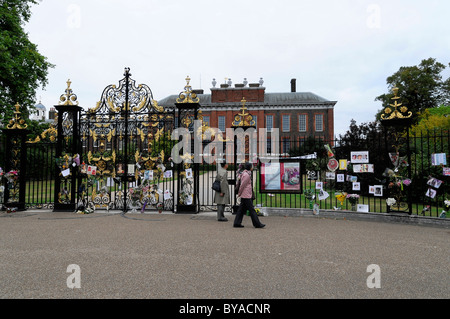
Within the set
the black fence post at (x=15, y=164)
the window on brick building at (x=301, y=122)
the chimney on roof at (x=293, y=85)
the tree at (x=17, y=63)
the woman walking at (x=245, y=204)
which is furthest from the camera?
the chimney on roof at (x=293, y=85)

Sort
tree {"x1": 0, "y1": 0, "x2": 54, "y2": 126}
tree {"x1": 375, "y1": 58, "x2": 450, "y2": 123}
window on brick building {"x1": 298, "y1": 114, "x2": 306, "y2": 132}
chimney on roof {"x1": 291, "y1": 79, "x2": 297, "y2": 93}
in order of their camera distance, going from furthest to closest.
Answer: chimney on roof {"x1": 291, "y1": 79, "x2": 297, "y2": 93}
window on brick building {"x1": 298, "y1": 114, "x2": 306, "y2": 132}
tree {"x1": 375, "y1": 58, "x2": 450, "y2": 123}
tree {"x1": 0, "y1": 0, "x2": 54, "y2": 126}

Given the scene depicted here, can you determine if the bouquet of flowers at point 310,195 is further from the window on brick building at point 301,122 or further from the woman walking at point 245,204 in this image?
the window on brick building at point 301,122

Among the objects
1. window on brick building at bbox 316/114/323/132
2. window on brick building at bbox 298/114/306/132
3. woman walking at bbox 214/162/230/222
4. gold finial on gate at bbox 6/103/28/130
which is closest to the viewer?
woman walking at bbox 214/162/230/222

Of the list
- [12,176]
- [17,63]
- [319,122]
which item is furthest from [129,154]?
[319,122]

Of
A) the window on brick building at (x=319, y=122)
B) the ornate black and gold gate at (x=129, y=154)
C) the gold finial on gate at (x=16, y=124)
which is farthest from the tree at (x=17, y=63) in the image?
the window on brick building at (x=319, y=122)

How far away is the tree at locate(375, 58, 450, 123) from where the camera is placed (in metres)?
34.8

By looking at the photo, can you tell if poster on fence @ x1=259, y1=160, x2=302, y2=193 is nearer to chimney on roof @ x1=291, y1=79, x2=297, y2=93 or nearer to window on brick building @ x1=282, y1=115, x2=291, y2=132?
window on brick building @ x1=282, y1=115, x2=291, y2=132

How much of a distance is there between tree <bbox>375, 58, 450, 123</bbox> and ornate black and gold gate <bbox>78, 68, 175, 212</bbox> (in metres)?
33.0

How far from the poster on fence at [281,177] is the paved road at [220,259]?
2204 millimetres

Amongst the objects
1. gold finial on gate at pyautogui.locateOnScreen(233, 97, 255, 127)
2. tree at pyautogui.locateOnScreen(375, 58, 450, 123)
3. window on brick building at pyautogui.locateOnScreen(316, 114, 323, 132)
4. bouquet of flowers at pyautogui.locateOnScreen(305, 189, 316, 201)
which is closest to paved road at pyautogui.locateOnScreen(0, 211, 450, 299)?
bouquet of flowers at pyautogui.locateOnScreen(305, 189, 316, 201)

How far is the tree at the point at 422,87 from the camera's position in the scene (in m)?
34.8

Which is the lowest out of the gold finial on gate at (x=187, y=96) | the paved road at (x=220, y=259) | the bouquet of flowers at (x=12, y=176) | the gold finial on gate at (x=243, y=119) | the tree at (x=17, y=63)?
the paved road at (x=220, y=259)

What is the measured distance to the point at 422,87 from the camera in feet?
114

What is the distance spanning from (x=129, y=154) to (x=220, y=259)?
292 inches
